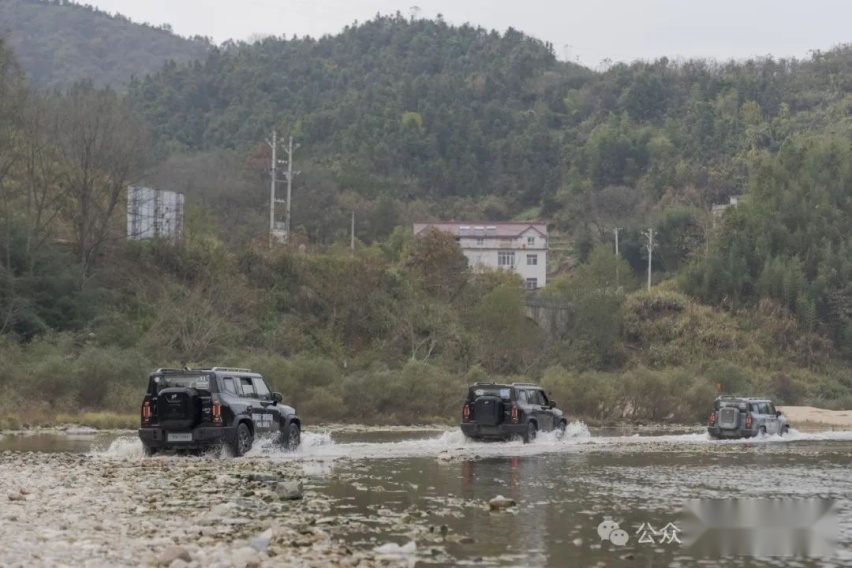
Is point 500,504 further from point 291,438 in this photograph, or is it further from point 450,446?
point 450,446

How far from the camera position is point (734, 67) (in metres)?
187

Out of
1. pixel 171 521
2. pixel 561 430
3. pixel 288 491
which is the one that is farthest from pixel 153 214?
pixel 171 521

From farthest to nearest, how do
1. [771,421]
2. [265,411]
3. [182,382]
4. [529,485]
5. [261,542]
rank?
[771,421], [265,411], [182,382], [529,485], [261,542]

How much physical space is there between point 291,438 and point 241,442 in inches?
97.7

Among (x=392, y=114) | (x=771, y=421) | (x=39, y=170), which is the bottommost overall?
(x=771, y=421)

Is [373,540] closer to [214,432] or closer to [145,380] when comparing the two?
[214,432]

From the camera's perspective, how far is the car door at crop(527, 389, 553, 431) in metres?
34.4

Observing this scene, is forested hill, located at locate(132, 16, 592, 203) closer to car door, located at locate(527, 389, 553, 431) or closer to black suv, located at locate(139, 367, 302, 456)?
car door, located at locate(527, 389, 553, 431)

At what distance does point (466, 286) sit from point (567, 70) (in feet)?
405

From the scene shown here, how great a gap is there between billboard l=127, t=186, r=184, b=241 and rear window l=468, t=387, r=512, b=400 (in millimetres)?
38188

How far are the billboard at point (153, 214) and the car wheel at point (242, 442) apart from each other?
42.0 m

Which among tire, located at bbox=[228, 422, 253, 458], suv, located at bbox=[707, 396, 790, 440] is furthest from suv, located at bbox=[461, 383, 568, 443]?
suv, located at bbox=[707, 396, 790, 440]

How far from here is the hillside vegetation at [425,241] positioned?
184 ft

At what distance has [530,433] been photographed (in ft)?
111
